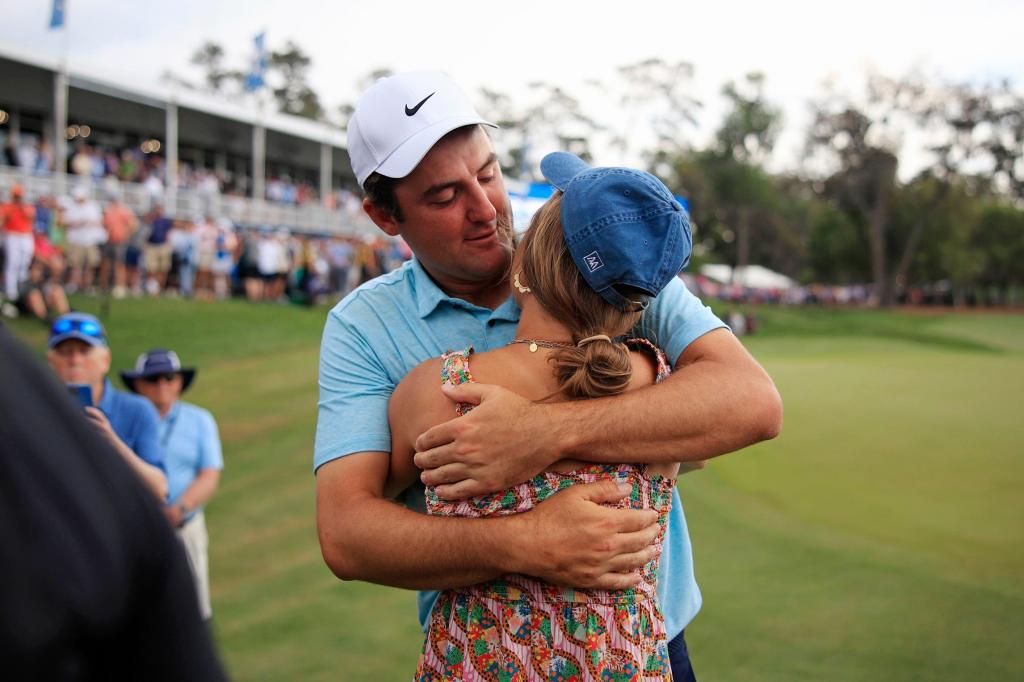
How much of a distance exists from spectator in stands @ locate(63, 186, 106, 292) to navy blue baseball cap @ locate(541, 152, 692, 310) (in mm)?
17981

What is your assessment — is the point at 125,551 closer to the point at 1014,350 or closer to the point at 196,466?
the point at 196,466

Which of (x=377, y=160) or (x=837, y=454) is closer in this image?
(x=377, y=160)

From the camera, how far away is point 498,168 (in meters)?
2.53

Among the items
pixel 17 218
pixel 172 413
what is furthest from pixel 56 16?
pixel 172 413

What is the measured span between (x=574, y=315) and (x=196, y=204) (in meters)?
26.4

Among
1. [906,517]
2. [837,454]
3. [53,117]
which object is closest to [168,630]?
[906,517]

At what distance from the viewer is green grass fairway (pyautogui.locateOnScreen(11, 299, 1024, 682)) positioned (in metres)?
4.97

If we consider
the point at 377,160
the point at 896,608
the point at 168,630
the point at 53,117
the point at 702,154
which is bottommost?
the point at 896,608

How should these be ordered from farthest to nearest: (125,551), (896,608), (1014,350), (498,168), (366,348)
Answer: (1014,350), (896,608), (498,168), (366,348), (125,551)

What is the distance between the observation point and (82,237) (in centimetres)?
1761

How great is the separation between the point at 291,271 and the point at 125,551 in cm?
2245

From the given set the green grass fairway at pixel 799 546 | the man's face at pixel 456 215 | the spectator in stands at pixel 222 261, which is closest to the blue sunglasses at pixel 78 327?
the green grass fairway at pixel 799 546

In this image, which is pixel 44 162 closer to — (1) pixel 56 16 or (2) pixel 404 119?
(1) pixel 56 16

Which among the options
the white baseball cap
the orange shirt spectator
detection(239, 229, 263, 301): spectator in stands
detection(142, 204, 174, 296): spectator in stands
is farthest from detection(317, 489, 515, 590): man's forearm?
detection(239, 229, 263, 301): spectator in stands
